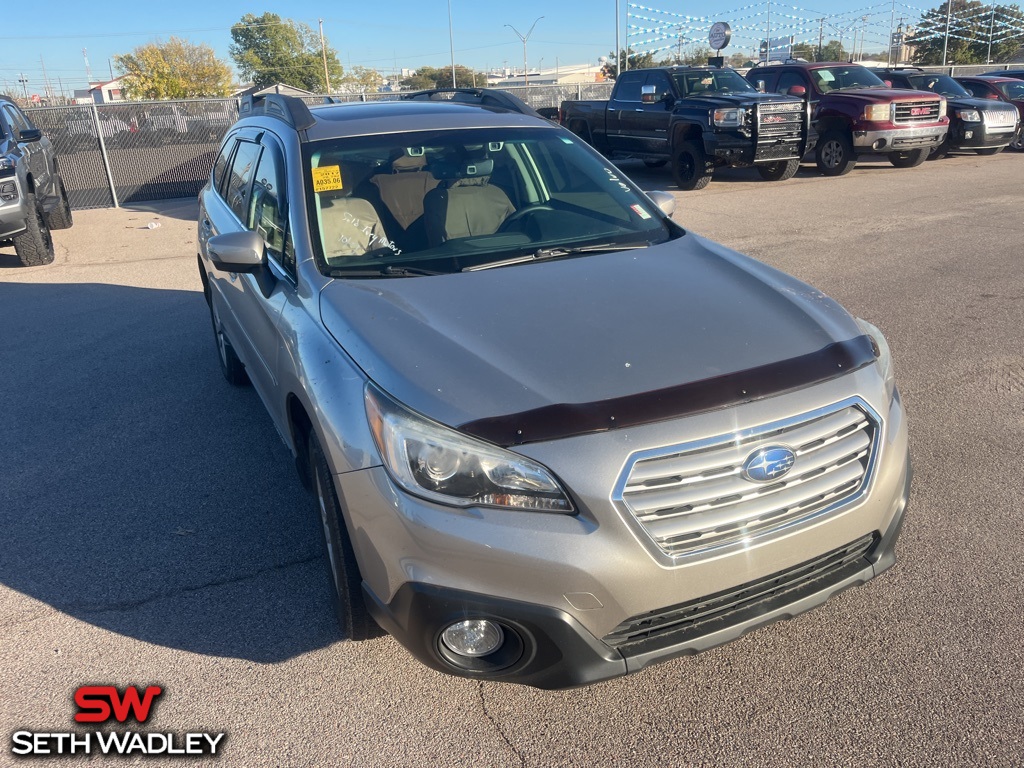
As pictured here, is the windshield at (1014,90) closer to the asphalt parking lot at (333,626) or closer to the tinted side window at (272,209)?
the asphalt parking lot at (333,626)

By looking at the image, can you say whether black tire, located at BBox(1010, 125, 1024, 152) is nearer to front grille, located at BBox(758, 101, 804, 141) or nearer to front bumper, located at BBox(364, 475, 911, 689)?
front grille, located at BBox(758, 101, 804, 141)

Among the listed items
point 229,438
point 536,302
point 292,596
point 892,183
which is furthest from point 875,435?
point 892,183

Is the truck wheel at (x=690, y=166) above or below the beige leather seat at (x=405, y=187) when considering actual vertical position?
below

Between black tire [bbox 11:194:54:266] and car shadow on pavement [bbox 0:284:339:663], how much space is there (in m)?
3.68

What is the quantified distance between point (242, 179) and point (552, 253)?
6.70ft

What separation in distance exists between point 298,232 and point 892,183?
1323 centimetres

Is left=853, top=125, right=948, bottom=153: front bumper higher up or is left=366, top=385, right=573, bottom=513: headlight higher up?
left=366, top=385, right=573, bottom=513: headlight

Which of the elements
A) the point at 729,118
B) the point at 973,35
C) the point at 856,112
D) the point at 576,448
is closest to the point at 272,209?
the point at 576,448

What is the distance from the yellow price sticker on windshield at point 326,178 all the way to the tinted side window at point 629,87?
12.8 meters

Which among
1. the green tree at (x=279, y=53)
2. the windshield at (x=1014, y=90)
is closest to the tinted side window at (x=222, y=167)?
the windshield at (x=1014, y=90)

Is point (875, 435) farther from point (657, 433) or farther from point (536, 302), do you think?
point (536, 302)

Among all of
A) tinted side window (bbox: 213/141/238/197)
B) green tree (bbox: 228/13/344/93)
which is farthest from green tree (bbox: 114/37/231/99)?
tinted side window (bbox: 213/141/238/197)

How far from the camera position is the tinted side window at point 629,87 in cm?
1533

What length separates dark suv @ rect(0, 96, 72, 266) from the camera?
8.94 m
